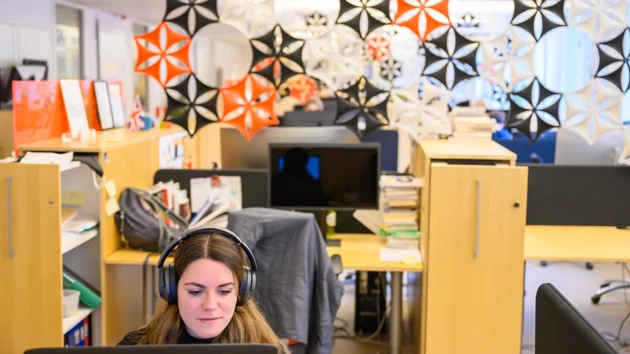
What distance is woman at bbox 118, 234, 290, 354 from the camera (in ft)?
5.81

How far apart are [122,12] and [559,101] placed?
26.8 feet

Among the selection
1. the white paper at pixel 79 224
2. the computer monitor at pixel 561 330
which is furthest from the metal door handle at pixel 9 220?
the computer monitor at pixel 561 330

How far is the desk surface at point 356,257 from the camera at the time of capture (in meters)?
3.61

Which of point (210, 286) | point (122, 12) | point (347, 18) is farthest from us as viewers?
point (122, 12)

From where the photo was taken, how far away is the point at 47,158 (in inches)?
134

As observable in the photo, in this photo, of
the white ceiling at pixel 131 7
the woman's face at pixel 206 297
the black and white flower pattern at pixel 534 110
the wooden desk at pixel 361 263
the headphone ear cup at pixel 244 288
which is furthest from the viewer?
the white ceiling at pixel 131 7

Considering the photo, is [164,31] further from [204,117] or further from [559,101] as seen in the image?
[559,101]

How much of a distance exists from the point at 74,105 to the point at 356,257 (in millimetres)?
1580

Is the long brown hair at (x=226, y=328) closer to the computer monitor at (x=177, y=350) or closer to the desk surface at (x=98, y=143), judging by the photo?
the computer monitor at (x=177, y=350)

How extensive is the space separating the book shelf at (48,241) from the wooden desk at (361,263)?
140mm

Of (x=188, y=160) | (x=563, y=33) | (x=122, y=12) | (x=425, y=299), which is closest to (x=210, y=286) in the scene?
(x=425, y=299)

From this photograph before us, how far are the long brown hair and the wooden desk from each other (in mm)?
1732

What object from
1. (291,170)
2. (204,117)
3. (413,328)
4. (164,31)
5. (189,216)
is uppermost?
(164,31)

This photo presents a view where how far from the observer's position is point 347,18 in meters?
3.88
